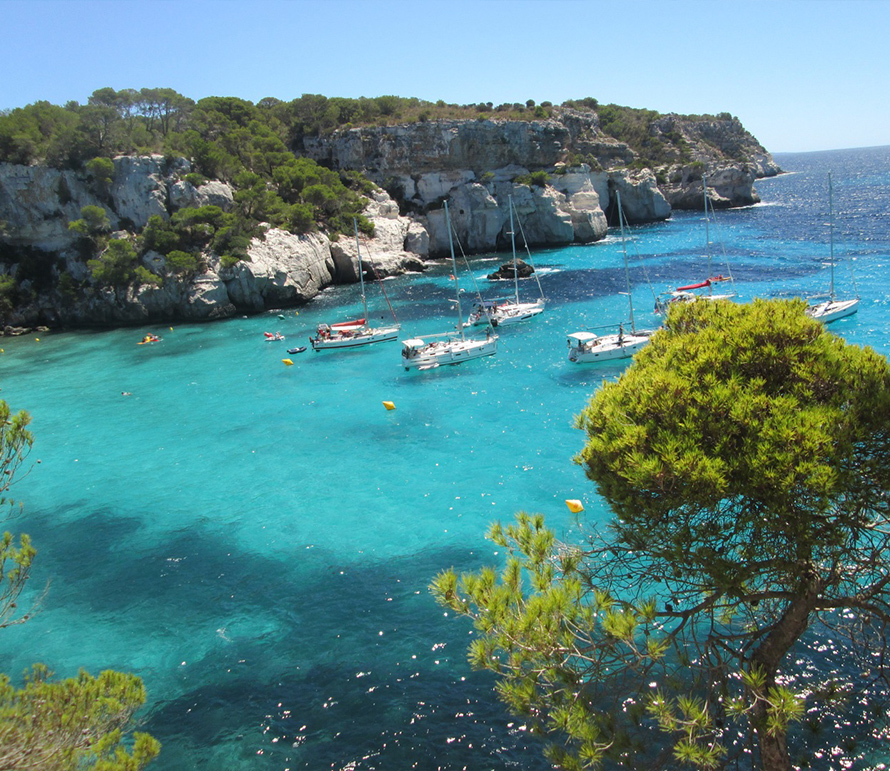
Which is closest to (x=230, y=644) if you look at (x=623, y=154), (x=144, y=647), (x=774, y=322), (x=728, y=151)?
(x=144, y=647)

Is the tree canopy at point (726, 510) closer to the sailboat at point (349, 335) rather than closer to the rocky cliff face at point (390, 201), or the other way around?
the sailboat at point (349, 335)

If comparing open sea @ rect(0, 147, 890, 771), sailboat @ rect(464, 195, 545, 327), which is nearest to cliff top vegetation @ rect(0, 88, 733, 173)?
open sea @ rect(0, 147, 890, 771)

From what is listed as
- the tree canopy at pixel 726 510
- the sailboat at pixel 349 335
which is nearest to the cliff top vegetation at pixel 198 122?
the sailboat at pixel 349 335

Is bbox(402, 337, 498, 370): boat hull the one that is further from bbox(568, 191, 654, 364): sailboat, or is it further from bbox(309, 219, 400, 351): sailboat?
bbox(309, 219, 400, 351): sailboat

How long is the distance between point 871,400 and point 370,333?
34.5m

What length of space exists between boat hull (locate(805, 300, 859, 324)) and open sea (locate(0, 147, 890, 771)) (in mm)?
1353

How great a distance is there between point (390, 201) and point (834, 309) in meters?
46.1

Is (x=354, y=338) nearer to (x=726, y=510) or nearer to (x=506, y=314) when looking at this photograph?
(x=506, y=314)

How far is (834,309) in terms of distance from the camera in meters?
34.4

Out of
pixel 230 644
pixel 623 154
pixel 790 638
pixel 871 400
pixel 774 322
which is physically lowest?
pixel 230 644

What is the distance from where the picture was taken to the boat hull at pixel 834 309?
34.1 meters

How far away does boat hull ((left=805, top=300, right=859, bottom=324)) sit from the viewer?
112 feet

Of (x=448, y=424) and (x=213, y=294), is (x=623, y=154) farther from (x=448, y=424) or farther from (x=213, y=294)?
(x=448, y=424)

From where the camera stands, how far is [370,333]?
39781 millimetres
